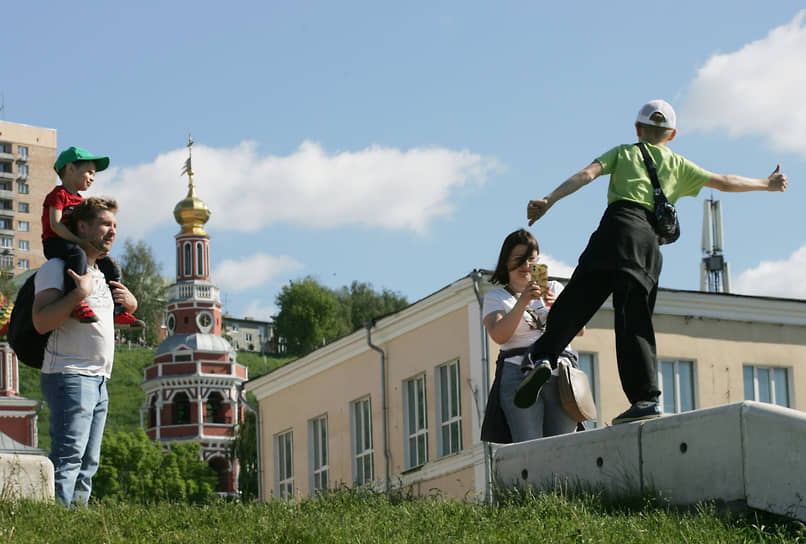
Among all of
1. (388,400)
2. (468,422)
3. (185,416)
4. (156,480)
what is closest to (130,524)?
(468,422)

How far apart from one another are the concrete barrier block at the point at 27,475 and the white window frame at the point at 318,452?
28971mm

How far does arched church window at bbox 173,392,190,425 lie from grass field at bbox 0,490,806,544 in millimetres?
103796

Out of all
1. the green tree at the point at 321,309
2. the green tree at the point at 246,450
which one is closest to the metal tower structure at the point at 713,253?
the green tree at the point at 246,450

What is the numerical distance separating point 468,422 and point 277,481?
10752 mm

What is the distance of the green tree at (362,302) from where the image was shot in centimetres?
14550

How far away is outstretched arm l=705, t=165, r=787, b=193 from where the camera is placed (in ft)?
29.7

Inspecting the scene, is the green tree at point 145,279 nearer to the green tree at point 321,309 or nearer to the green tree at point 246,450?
the green tree at point 321,309

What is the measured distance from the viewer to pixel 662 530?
7074mm

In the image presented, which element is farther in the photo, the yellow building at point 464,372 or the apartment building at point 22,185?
the apartment building at point 22,185

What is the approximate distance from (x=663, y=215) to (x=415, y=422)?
2729cm

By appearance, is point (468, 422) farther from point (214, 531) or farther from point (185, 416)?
point (185, 416)

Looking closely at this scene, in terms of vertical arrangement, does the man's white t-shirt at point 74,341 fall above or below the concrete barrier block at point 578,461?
above

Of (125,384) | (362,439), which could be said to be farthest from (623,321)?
(125,384)

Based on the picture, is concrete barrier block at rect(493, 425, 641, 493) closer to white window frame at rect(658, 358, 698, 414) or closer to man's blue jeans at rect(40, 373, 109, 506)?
man's blue jeans at rect(40, 373, 109, 506)
